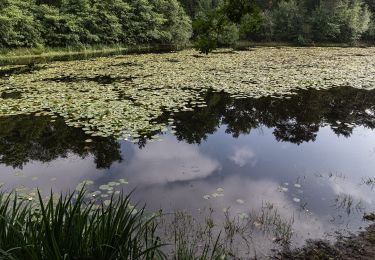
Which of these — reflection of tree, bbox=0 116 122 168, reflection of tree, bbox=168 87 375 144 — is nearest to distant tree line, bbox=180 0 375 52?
reflection of tree, bbox=168 87 375 144

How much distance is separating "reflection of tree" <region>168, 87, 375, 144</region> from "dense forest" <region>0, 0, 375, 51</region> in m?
8.08

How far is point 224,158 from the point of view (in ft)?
27.1

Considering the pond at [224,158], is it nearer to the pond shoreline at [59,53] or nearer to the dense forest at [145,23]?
the dense forest at [145,23]

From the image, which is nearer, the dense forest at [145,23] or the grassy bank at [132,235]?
the grassy bank at [132,235]

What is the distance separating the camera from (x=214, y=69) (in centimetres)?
2022

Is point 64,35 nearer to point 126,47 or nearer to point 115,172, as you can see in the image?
point 126,47

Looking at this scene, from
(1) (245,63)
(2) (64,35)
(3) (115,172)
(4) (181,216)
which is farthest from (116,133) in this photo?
(2) (64,35)

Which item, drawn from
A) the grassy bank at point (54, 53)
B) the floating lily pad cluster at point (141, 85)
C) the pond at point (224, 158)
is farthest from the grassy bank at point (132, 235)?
A: the grassy bank at point (54, 53)

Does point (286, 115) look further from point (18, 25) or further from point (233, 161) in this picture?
point (18, 25)

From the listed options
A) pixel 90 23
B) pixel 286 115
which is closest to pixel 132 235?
pixel 286 115

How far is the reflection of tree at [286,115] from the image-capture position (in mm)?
10047

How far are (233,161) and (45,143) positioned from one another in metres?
5.12

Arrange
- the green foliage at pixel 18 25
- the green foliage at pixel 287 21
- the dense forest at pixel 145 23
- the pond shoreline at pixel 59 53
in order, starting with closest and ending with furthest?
the pond shoreline at pixel 59 53 → the green foliage at pixel 18 25 → the dense forest at pixel 145 23 → the green foliage at pixel 287 21

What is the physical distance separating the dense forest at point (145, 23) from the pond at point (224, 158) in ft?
32.8
